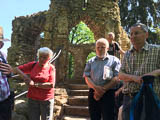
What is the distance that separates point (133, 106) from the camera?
1.78 metres

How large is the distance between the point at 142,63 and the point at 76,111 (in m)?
3.44

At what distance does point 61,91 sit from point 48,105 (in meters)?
2.84

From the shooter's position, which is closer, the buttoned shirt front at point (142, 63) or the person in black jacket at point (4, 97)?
the buttoned shirt front at point (142, 63)

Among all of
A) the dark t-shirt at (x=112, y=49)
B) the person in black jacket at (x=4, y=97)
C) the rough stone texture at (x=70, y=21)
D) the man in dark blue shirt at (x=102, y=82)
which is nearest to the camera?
the person in black jacket at (x=4, y=97)

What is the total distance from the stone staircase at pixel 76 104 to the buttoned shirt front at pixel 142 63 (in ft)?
10.0

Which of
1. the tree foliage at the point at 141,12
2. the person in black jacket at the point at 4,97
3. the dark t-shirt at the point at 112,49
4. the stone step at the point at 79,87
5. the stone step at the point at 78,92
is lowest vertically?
the stone step at the point at 78,92

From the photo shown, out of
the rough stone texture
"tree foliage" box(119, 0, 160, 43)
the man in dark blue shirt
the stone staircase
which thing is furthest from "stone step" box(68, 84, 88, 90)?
"tree foliage" box(119, 0, 160, 43)

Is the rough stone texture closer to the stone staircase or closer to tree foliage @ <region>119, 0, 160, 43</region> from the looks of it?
the stone staircase

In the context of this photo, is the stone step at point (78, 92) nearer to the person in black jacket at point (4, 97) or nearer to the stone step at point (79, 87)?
the stone step at point (79, 87)

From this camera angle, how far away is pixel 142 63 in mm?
2033

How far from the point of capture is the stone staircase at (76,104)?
495 centimetres

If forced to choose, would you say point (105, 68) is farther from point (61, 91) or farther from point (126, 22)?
point (126, 22)

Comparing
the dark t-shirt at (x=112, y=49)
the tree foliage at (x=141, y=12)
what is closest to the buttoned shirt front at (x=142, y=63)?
the dark t-shirt at (x=112, y=49)

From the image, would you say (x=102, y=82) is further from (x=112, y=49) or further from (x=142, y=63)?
(x=112, y=49)
